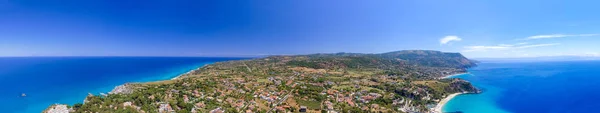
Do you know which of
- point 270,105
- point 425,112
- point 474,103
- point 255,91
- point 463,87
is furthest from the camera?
point 463,87

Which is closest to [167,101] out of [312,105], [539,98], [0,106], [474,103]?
[312,105]

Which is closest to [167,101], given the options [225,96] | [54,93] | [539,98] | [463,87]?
[225,96]

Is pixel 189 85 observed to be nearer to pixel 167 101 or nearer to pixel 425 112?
pixel 167 101

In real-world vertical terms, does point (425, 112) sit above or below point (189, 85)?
below

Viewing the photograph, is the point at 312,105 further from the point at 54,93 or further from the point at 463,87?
the point at 54,93

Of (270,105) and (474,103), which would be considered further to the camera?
(474,103)

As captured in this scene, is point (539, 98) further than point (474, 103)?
Yes

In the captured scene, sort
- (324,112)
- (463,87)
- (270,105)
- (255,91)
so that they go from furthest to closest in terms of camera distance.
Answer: (463,87) < (255,91) < (270,105) < (324,112)

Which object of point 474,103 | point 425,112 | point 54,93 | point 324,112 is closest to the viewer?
point 324,112

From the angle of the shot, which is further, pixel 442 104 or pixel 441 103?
pixel 441 103
